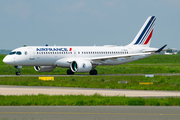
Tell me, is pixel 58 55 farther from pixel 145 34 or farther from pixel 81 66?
pixel 145 34

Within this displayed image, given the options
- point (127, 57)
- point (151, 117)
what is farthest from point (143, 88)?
point (127, 57)

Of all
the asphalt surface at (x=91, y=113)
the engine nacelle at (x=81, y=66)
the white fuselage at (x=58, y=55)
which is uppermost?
the white fuselage at (x=58, y=55)

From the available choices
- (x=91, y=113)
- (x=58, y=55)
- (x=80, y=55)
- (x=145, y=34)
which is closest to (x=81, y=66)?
(x=58, y=55)

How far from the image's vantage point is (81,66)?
48875 millimetres

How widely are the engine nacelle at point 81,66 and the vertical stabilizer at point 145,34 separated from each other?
1316 cm

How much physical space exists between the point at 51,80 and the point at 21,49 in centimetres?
1219

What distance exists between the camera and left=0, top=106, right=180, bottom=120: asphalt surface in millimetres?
14945

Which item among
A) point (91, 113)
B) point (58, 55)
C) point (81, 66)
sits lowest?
point (91, 113)

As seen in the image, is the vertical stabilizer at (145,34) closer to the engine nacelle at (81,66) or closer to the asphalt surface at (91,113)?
the engine nacelle at (81,66)

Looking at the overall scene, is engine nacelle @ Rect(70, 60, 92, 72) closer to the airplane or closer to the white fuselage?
the airplane

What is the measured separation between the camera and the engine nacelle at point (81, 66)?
160ft

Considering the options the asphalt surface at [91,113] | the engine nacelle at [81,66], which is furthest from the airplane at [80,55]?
the asphalt surface at [91,113]

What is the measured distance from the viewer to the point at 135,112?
1667cm

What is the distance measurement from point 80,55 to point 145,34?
14.2m
